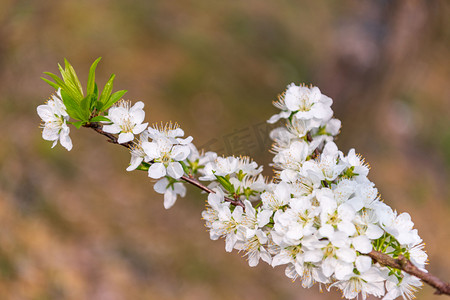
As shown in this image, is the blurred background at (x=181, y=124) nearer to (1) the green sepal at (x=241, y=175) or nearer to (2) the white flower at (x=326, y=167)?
(1) the green sepal at (x=241, y=175)

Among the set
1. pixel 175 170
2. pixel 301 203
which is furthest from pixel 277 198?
pixel 175 170

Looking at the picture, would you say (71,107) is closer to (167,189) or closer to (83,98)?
Result: (83,98)

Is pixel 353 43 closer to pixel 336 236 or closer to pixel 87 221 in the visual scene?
pixel 87 221

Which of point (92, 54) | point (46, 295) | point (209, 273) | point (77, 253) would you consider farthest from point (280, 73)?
point (46, 295)

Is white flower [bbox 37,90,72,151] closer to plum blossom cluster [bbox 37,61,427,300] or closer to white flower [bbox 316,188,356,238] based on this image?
plum blossom cluster [bbox 37,61,427,300]

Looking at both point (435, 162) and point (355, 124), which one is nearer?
point (355, 124)
